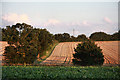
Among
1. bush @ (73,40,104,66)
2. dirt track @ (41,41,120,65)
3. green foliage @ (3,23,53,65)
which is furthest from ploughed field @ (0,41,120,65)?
bush @ (73,40,104,66)

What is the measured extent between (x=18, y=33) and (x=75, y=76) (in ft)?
50.5

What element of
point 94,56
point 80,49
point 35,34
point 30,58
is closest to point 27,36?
point 35,34

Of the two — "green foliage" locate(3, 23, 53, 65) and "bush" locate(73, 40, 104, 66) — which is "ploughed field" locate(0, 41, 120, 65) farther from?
"bush" locate(73, 40, 104, 66)

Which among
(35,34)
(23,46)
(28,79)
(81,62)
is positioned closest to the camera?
(28,79)

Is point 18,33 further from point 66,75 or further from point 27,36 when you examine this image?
point 66,75

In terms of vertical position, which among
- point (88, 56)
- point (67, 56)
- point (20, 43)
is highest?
point (20, 43)

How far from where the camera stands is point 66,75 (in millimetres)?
6918

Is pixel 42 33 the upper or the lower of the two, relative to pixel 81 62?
upper

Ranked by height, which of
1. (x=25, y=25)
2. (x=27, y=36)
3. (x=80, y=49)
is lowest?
(x=80, y=49)

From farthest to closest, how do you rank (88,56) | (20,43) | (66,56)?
(66,56) < (20,43) < (88,56)

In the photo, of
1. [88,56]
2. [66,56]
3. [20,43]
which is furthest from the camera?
[66,56]

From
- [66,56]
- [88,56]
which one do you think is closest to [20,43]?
[88,56]

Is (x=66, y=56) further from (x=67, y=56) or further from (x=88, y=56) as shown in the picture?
(x=88, y=56)

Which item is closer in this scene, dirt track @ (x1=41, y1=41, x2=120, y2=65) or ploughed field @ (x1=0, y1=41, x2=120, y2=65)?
ploughed field @ (x1=0, y1=41, x2=120, y2=65)
